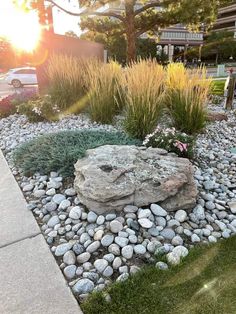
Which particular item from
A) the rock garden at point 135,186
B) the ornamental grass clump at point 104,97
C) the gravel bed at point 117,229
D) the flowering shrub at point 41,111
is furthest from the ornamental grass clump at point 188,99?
the flowering shrub at point 41,111

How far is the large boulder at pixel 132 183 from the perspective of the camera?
2.31 metres

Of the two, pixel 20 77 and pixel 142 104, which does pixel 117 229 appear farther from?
pixel 20 77

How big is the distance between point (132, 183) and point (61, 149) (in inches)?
44.0

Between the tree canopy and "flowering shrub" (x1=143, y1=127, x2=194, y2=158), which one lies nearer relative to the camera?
"flowering shrub" (x1=143, y1=127, x2=194, y2=158)

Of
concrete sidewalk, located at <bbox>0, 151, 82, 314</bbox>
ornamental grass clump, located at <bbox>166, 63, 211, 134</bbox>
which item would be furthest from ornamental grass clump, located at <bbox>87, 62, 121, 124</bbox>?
concrete sidewalk, located at <bbox>0, 151, 82, 314</bbox>

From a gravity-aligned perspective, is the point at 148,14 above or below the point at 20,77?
above

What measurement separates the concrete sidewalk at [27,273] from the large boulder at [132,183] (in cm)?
52

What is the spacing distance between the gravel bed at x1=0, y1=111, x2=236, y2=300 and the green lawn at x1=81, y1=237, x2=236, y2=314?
0.26ft

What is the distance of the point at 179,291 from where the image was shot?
165cm

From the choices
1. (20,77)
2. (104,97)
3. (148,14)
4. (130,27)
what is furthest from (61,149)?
(20,77)

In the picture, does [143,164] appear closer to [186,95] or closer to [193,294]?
[193,294]

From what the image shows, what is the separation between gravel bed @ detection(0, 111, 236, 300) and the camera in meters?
1.85

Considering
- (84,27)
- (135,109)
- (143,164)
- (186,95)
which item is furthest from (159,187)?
(84,27)

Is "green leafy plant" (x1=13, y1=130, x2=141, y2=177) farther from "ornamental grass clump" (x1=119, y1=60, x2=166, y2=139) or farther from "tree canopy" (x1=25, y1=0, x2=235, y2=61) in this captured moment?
"tree canopy" (x1=25, y1=0, x2=235, y2=61)
